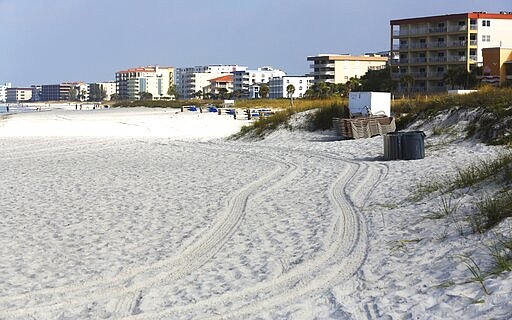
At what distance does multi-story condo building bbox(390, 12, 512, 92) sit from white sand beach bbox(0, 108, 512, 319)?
59.2 meters

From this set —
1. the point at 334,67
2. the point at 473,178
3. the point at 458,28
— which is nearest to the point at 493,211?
the point at 473,178

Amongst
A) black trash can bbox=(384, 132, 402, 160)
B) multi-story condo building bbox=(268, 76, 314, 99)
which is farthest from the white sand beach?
multi-story condo building bbox=(268, 76, 314, 99)

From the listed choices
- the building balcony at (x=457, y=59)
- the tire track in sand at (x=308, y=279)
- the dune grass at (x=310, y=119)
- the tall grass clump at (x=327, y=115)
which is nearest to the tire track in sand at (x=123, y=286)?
the tire track in sand at (x=308, y=279)

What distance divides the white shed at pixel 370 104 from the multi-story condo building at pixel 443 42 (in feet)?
157

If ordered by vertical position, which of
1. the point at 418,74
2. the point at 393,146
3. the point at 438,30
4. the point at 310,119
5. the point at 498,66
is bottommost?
the point at 393,146

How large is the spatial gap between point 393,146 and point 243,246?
29.6 ft

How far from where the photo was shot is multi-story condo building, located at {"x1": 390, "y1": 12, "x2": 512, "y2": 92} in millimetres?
73750

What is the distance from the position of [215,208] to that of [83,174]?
691 cm

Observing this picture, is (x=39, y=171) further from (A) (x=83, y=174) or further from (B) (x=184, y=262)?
(B) (x=184, y=262)

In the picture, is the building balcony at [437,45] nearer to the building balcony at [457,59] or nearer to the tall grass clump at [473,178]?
the building balcony at [457,59]

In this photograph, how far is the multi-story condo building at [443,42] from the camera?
73750 millimetres

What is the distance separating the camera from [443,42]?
2963 inches

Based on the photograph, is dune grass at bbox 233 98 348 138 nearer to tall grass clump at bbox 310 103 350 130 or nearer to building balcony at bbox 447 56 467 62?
tall grass clump at bbox 310 103 350 130

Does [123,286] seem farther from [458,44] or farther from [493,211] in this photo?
[458,44]
